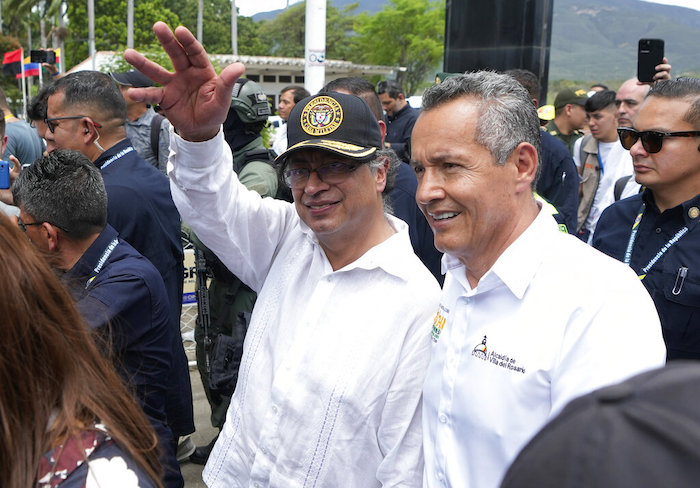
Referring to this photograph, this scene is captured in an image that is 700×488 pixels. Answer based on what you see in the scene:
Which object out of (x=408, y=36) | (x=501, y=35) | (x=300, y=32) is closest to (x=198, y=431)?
(x=501, y=35)

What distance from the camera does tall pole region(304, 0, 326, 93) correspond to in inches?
391

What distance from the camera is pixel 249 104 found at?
407 centimetres

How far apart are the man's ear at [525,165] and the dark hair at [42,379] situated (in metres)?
1.14

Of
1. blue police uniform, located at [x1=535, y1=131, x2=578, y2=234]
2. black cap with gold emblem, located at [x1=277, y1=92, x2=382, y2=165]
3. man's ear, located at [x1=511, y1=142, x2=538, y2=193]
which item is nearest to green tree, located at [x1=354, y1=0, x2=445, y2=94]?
blue police uniform, located at [x1=535, y1=131, x2=578, y2=234]

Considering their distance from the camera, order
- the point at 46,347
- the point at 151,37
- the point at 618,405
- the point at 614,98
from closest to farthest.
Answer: the point at 618,405 < the point at 46,347 < the point at 614,98 < the point at 151,37

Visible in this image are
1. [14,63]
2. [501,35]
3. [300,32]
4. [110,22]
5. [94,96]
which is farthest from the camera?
[300,32]

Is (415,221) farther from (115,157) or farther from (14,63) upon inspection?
(14,63)

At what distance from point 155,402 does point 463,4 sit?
5.92 meters

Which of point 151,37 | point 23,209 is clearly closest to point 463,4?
point 23,209

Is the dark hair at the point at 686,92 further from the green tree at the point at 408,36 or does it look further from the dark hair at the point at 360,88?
the green tree at the point at 408,36

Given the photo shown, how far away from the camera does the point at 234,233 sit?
7.65 feet

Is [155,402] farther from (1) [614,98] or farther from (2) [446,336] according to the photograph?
(1) [614,98]

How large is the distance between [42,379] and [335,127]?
1.23m

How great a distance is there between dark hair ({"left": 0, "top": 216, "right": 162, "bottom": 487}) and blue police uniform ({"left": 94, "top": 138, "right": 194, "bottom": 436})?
6.57 ft
